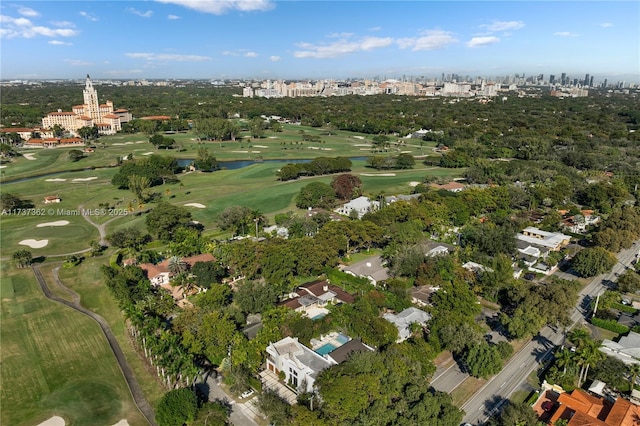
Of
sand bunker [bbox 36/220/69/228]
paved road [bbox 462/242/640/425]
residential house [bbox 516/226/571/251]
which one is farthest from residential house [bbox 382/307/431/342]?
sand bunker [bbox 36/220/69/228]

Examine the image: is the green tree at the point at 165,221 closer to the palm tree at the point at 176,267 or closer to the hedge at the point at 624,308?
the palm tree at the point at 176,267

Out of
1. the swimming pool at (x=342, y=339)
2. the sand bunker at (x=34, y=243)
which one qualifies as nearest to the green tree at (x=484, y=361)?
the swimming pool at (x=342, y=339)

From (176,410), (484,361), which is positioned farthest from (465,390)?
(176,410)

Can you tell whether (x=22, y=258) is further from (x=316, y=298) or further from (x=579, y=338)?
(x=579, y=338)

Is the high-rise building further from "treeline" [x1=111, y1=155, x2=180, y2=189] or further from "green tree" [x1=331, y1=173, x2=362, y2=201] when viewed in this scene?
"green tree" [x1=331, y1=173, x2=362, y2=201]

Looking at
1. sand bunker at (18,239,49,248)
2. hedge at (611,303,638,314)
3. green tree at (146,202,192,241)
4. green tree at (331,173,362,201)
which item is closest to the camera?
hedge at (611,303,638,314)

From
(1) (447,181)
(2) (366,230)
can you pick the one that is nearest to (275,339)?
(2) (366,230)
